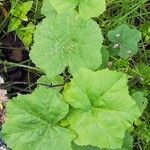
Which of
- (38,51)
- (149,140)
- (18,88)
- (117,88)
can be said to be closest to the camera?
(117,88)

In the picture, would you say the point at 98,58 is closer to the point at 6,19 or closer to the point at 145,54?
the point at 145,54

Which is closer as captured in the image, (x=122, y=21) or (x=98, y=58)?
(x=98, y=58)

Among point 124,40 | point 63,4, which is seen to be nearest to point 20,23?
point 63,4

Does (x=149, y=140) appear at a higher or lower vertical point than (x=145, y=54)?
lower

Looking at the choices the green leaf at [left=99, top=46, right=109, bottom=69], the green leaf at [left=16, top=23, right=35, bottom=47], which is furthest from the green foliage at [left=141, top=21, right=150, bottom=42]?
the green leaf at [left=16, top=23, right=35, bottom=47]

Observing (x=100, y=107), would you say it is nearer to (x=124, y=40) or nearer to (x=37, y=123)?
(x=37, y=123)

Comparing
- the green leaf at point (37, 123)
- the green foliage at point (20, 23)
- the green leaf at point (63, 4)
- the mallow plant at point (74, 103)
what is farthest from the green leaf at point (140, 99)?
the green foliage at point (20, 23)

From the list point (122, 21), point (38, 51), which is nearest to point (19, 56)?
point (38, 51)
